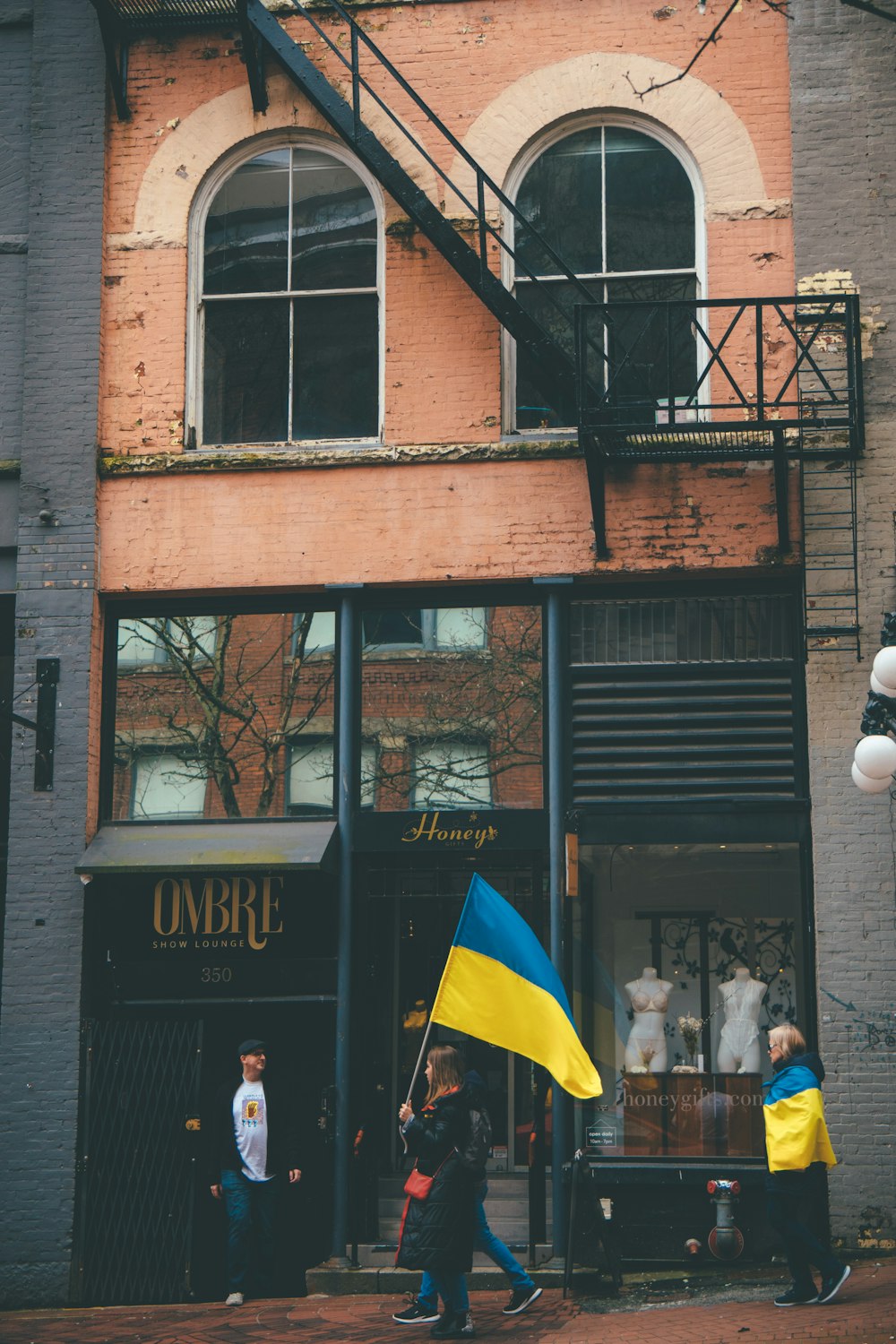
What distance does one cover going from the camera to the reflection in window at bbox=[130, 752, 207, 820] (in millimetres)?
12242

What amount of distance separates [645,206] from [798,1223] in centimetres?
756

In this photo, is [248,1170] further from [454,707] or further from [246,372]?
[246,372]

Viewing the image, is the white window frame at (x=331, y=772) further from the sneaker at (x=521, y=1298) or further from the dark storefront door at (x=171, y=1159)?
the sneaker at (x=521, y=1298)

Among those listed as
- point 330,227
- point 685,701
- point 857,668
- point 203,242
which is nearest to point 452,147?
point 330,227

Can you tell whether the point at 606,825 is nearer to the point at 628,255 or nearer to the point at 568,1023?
the point at 568,1023

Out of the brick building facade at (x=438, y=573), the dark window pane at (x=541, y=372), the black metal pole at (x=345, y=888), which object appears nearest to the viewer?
Result: the black metal pole at (x=345, y=888)

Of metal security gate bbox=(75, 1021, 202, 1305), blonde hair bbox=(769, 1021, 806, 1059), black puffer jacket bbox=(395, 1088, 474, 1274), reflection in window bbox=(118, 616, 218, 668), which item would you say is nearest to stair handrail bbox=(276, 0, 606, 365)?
reflection in window bbox=(118, 616, 218, 668)

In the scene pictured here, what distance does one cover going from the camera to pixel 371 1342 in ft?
30.5

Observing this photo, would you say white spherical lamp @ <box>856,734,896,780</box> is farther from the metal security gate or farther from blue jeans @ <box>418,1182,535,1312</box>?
the metal security gate

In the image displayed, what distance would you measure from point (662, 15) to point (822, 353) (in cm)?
301

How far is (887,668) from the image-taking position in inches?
342

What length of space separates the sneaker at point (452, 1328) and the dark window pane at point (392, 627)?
4.94 metres

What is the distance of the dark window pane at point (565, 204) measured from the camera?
12.5 m

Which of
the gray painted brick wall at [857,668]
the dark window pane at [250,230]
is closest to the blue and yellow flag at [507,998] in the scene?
the gray painted brick wall at [857,668]
